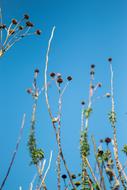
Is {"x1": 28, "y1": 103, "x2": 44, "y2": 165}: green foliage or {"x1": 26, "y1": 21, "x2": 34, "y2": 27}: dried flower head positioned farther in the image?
{"x1": 28, "y1": 103, "x2": 44, "y2": 165}: green foliage

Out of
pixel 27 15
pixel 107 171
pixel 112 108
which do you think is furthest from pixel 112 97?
pixel 107 171

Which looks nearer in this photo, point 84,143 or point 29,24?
point 29,24

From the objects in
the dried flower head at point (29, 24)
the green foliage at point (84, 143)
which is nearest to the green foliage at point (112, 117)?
the green foliage at point (84, 143)

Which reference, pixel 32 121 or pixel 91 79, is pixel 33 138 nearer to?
pixel 32 121

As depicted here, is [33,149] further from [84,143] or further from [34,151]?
[84,143]

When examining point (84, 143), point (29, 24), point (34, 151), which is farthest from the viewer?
point (84, 143)

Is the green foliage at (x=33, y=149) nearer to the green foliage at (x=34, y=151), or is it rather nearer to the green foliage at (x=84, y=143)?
the green foliage at (x=34, y=151)

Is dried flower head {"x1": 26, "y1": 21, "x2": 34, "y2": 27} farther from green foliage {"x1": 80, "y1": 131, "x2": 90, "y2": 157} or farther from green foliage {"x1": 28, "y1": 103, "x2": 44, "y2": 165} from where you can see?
green foliage {"x1": 80, "y1": 131, "x2": 90, "y2": 157}

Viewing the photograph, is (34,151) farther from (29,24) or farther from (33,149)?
(29,24)

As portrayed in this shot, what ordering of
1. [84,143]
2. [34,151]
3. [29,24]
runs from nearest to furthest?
[29,24]
[34,151]
[84,143]

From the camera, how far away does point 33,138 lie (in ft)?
30.9

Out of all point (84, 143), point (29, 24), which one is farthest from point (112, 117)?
point (29, 24)

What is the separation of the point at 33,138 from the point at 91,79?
2.55 meters

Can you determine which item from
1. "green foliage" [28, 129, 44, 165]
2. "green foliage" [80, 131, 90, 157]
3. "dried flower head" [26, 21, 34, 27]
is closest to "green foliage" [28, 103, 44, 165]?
"green foliage" [28, 129, 44, 165]
